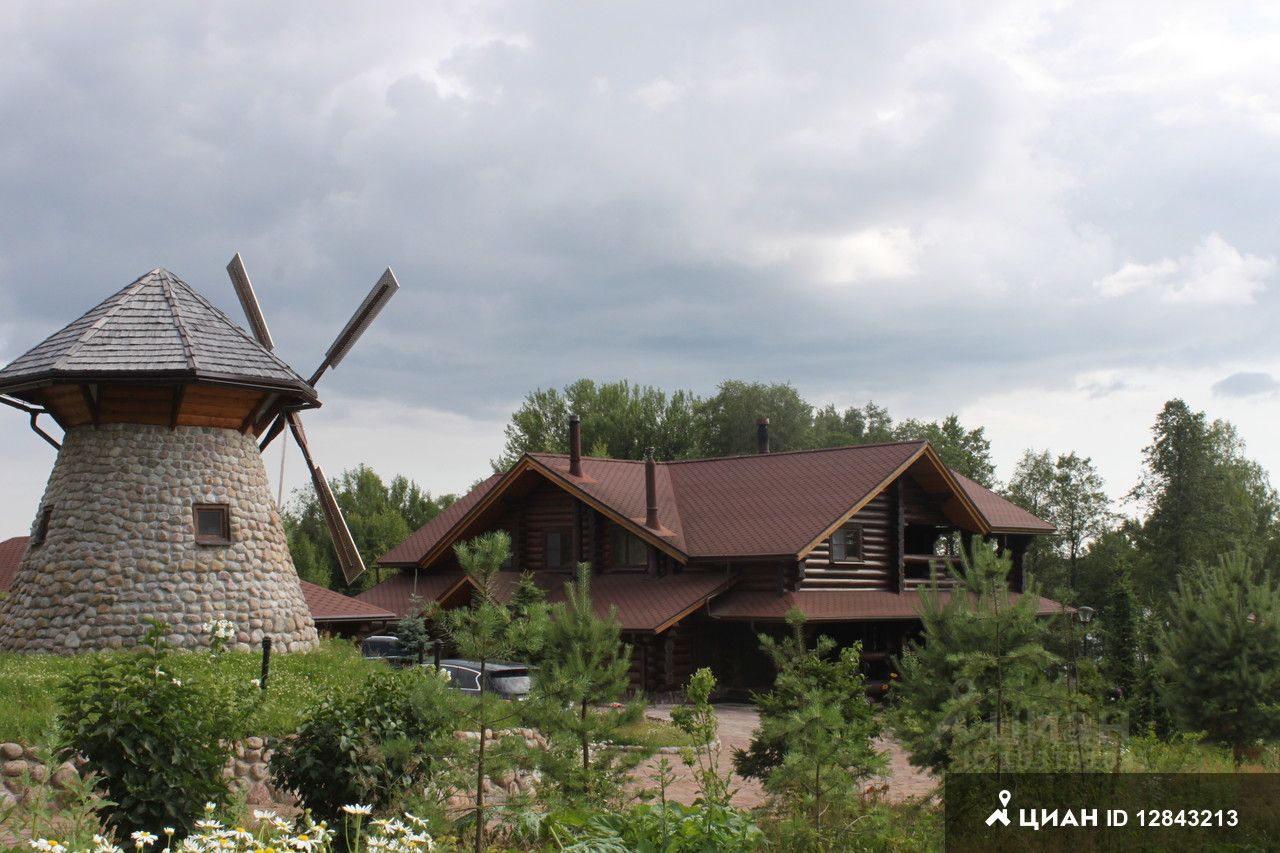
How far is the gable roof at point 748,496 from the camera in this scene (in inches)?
1042

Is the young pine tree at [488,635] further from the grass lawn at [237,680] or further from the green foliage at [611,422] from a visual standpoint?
the green foliage at [611,422]

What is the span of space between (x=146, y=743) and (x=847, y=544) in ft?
69.9

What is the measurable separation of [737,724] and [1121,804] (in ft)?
39.4

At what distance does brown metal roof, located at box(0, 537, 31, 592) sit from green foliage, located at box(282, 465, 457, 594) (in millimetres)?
10649

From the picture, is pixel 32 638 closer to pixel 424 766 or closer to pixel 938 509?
pixel 424 766

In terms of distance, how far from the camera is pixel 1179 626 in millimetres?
15555

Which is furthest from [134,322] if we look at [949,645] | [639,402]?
[639,402]

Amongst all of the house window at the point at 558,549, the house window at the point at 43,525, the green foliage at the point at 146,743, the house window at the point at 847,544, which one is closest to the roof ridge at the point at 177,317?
the house window at the point at 43,525

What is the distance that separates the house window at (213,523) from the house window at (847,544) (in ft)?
47.3

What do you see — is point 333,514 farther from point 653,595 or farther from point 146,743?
point 146,743

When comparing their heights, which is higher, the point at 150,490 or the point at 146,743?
the point at 150,490

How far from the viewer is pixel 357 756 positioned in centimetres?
984

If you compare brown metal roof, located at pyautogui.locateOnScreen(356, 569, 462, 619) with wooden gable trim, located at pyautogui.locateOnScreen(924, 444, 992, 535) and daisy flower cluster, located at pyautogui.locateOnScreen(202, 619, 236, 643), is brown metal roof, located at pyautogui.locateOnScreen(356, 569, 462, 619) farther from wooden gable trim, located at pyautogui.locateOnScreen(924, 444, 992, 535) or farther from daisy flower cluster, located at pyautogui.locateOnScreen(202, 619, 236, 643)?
wooden gable trim, located at pyautogui.locateOnScreen(924, 444, 992, 535)

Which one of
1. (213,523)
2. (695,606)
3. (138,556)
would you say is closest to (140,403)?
(213,523)
